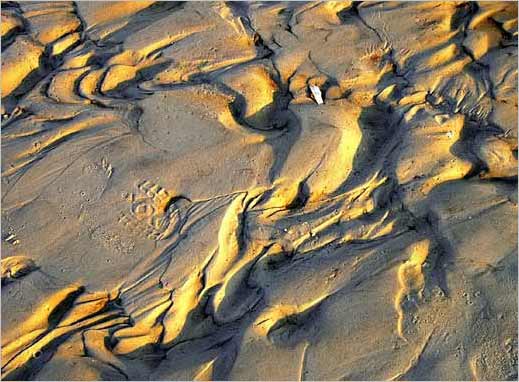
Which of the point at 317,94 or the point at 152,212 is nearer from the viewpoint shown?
the point at 152,212

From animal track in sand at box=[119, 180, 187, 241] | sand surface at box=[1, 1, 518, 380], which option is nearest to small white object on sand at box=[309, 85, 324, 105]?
sand surface at box=[1, 1, 518, 380]

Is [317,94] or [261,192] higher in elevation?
[317,94]

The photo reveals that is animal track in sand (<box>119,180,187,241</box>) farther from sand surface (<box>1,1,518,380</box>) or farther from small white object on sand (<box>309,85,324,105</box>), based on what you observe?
small white object on sand (<box>309,85,324,105</box>)

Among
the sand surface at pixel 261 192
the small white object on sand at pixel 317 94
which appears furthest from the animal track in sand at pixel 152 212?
the small white object on sand at pixel 317 94

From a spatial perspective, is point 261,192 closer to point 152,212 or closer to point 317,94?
point 152,212

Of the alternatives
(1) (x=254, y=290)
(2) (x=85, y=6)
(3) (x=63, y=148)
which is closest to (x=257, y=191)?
(1) (x=254, y=290)

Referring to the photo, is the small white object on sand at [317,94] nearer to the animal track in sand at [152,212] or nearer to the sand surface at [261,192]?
the sand surface at [261,192]

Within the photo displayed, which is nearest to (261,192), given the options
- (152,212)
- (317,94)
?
(152,212)
